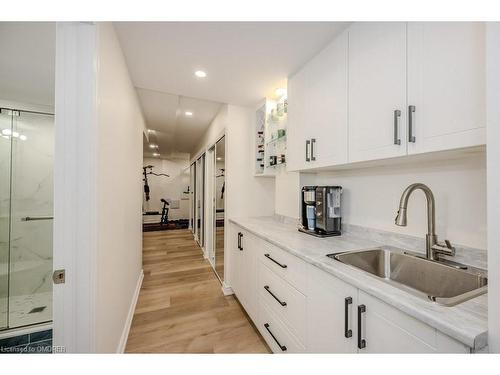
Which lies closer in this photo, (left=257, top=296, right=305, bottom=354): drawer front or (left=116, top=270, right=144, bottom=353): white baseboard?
(left=257, top=296, right=305, bottom=354): drawer front

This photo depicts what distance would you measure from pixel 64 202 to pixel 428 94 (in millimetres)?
1610

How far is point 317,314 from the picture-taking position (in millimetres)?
1047

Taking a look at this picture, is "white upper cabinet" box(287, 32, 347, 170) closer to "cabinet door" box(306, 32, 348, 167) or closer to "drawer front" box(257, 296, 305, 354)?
"cabinet door" box(306, 32, 348, 167)

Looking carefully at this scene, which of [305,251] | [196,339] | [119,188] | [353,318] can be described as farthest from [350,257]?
[119,188]

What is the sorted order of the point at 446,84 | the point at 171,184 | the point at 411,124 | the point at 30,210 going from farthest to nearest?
the point at 171,184 < the point at 30,210 < the point at 411,124 < the point at 446,84

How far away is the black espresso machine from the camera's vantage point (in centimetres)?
155

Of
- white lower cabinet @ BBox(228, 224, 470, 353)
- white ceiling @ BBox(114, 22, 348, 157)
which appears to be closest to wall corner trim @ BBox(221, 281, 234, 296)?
white lower cabinet @ BBox(228, 224, 470, 353)

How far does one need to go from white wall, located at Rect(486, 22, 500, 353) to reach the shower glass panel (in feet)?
9.71

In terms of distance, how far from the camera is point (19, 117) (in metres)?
1.98

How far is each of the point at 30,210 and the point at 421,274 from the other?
3296 millimetres

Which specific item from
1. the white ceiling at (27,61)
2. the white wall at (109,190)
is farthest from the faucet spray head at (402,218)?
the white ceiling at (27,61)

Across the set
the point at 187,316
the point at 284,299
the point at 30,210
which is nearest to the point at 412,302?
the point at 284,299

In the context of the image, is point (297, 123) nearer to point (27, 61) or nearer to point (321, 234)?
point (321, 234)

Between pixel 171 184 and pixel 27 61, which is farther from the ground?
pixel 27 61
